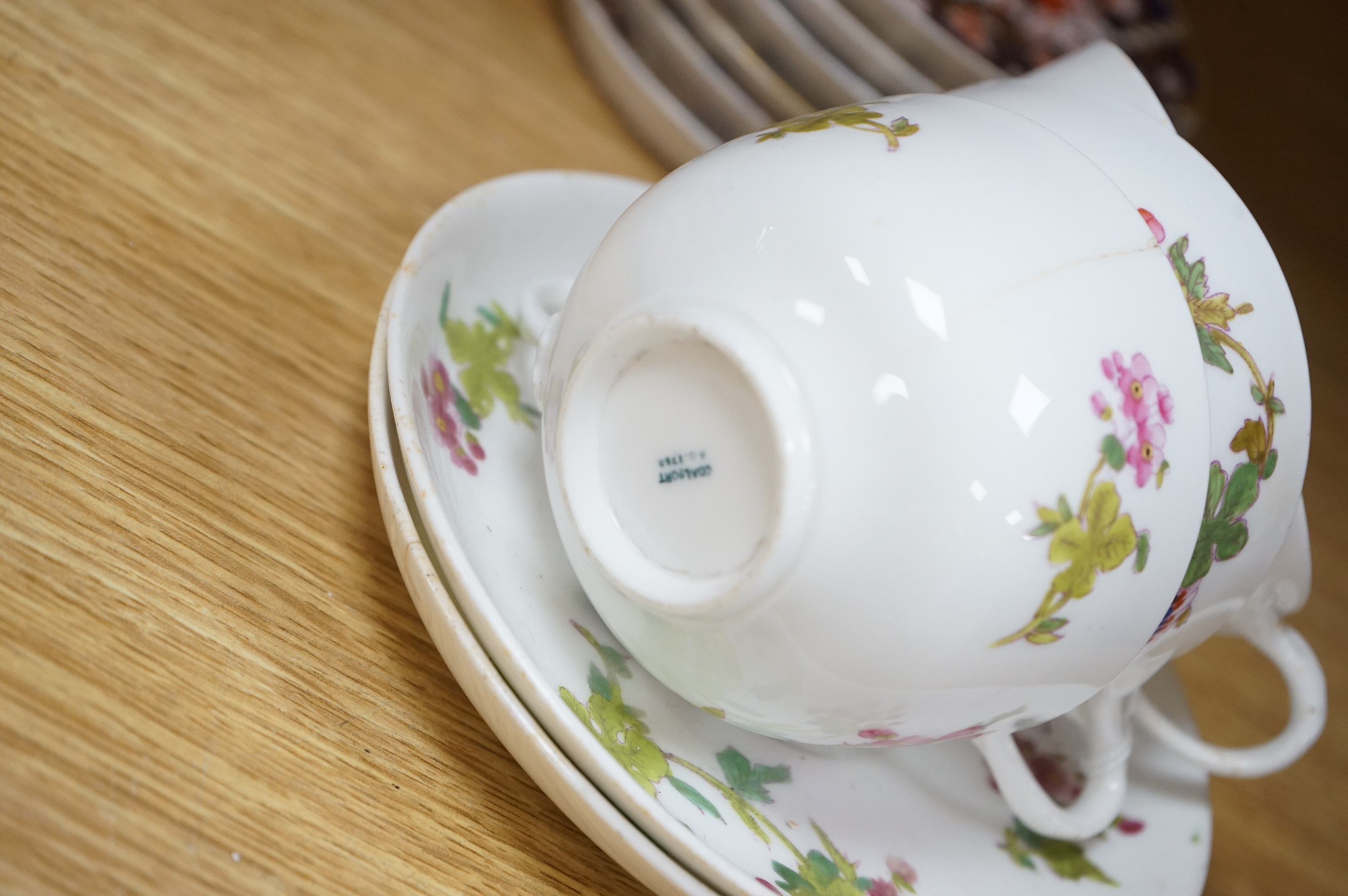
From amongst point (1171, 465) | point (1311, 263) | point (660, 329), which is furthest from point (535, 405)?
point (1311, 263)

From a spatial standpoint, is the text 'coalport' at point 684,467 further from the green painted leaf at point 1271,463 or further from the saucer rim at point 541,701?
the green painted leaf at point 1271,463

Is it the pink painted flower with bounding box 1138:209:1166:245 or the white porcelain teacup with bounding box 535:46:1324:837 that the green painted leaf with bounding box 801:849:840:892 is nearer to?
the white porcelain teacup with bounding box 535:46:1324:837

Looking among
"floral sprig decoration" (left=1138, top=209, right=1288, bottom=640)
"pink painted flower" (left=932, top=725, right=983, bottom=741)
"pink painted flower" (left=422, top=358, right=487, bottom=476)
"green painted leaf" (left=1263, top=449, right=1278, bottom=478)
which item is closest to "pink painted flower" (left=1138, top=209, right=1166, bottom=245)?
"floral sprig decoration" (left=1138, top=209, right=1288, bottom=640)

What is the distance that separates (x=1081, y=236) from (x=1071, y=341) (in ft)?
0.15

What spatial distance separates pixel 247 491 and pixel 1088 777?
1.45 feet

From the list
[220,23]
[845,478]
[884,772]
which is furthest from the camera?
[220,23]

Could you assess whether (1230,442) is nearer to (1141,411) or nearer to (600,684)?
(1141,411)

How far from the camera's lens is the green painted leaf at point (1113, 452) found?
0.38 metres

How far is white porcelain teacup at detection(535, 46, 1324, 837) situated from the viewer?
14.4 inches

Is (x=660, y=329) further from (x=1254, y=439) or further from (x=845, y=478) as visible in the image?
(x=1254, y=439)

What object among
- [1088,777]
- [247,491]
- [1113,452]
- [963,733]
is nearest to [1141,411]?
[1113,452]

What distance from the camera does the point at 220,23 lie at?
0.69 meters

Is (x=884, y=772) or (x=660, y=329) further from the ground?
(x=660, y=329)

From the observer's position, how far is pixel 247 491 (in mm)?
480
